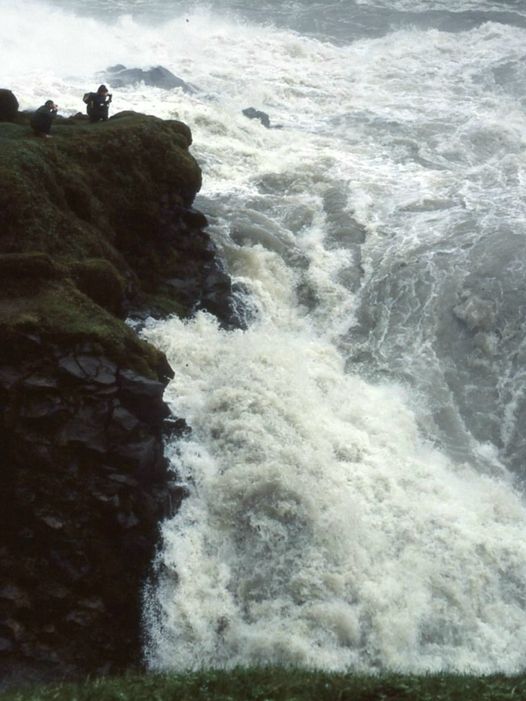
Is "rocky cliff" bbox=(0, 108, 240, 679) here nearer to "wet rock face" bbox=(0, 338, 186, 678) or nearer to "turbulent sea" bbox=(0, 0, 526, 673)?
"wet rock face" bbox=(0, 338, 186, 678)

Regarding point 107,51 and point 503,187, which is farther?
point 107,51

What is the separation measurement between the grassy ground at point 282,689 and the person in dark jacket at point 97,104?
48.1ft

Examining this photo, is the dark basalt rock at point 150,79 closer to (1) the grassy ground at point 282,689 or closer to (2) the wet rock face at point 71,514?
(2) the wet rock face at point 71,514

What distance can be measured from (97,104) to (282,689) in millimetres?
15594

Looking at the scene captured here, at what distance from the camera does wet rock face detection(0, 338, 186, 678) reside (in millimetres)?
9750

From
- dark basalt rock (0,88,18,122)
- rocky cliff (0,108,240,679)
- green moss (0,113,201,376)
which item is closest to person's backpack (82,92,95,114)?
green moss (0,113,201,376)

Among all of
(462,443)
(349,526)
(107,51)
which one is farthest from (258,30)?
(349,526)

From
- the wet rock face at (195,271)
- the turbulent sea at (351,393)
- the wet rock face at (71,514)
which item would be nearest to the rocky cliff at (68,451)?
the wet rock face at (71,514)

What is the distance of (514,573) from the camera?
12.9 meters

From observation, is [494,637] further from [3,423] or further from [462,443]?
[3,423]

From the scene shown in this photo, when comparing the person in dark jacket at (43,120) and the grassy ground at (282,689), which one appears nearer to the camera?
the grassy ground at (282,689)

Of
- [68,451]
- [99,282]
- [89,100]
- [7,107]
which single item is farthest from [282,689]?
[89,100]

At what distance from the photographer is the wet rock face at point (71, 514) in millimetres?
9750

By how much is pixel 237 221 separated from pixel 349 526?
11856 mm
